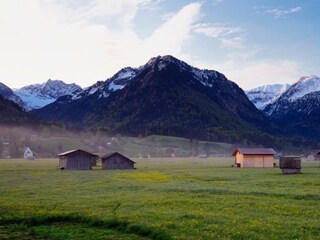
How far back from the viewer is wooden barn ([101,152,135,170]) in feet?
Result: 380

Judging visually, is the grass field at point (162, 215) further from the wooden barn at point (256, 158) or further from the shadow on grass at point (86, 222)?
the wooden barn at point (256, 158)

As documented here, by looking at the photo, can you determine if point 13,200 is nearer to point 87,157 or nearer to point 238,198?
point 238,198

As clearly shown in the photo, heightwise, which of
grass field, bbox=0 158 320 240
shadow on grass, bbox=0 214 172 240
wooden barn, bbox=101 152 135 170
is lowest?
shadow on grass, bbox=0 214 172 240

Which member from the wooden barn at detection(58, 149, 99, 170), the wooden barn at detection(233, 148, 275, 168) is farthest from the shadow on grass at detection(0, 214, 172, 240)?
the wooden barn at detection(233, 148, 275, 168)

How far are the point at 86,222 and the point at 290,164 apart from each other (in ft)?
192

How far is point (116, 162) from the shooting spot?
117 meters

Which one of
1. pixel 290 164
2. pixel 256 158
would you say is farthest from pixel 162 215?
pixel 256 158


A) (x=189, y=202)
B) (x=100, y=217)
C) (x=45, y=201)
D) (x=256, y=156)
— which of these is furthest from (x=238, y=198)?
(x=256, y=156)

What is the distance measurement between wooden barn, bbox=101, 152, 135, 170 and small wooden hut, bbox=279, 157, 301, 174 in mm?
46895

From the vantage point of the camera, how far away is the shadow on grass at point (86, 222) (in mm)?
27594

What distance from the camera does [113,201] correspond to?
39781 millimetres

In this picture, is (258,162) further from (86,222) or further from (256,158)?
(86,222)

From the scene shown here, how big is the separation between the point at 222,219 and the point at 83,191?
23.3m

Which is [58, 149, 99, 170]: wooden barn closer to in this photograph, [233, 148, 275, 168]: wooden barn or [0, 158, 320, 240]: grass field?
[233, 148, 275, 168]: wooden barn
